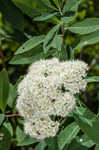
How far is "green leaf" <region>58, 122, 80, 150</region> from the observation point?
160 centimetres

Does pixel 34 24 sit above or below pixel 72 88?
above

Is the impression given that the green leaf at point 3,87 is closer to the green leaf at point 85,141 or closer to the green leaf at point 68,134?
the green leaf at point 68,134

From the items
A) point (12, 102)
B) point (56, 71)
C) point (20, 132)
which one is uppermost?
point (56, 71)

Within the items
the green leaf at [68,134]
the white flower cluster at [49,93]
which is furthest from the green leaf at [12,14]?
the green leaf at [68,134]

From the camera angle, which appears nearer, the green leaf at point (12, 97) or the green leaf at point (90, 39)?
the green leaf at point (90, 39)

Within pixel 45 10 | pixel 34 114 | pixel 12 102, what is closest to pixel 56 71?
pixel 34 114

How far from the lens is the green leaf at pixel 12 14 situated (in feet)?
6.82

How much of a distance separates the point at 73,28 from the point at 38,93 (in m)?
0.51

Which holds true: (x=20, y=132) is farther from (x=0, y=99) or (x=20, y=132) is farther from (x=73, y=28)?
(x=73, y=28)

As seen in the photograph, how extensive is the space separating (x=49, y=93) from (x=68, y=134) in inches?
12.2

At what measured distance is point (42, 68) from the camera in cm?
164

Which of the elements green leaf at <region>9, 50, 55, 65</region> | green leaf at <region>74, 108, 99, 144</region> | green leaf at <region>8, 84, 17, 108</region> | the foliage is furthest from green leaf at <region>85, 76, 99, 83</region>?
green leaf at <region>8, 84, 17, 108</region>

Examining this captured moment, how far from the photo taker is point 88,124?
1.46 meters

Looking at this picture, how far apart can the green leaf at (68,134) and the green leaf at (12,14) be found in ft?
2.92
